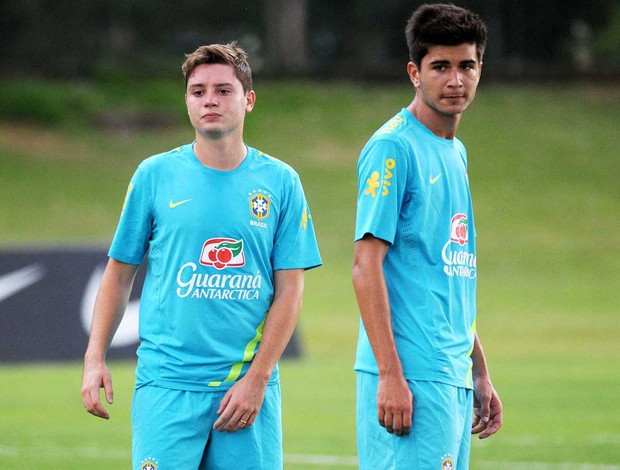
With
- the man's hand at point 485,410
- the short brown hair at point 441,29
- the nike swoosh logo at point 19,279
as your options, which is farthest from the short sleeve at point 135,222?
the nike swoosh logo at point 19,279

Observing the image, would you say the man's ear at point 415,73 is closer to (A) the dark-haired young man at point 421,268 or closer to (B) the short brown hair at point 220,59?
(A) the dark-haired young man at point 421,268

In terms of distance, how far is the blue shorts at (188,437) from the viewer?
477cm

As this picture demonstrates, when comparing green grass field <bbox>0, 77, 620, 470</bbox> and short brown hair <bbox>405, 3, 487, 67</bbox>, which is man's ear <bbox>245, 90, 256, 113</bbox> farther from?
green grass field <bbox>0, 77, 620, 470</bbox>

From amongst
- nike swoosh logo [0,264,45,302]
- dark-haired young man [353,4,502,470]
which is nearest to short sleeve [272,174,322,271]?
dark-haired young man [353,4,502,470]

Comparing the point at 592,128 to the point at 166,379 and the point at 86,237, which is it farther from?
the point at 166,379

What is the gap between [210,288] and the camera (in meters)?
4.88

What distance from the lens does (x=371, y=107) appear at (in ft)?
127

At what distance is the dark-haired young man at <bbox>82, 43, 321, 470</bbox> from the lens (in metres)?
4.81

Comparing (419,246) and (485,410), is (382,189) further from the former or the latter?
(485,410)

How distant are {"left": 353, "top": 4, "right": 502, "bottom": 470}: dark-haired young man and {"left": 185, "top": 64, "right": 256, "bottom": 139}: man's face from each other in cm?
54

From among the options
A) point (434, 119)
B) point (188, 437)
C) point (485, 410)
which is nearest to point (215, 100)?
point (434, 119)

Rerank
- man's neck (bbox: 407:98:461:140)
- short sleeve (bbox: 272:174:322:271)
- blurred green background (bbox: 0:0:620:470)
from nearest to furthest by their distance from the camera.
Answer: man's neck (bbox: 407:98:461:140) < short sleeve (bbox: 272:174:322:271) < blurred green background (bbox: 0:0:620:470)

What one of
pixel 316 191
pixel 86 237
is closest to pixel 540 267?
pixel 316 191

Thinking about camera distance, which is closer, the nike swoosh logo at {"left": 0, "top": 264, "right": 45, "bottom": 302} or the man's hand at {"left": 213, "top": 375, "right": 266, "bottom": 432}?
the man's hand at {"left": 213, "top": 375, "right": 266, "bottom": 432}
